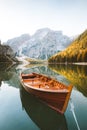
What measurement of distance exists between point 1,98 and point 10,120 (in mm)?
8699

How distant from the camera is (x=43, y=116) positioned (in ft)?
58.6

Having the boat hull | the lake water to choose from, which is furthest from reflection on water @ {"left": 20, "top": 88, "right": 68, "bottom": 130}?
the boat hull

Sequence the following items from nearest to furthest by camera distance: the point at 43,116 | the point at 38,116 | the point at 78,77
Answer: the point at 43,116 < the point at 38,116 < the point at 78,77

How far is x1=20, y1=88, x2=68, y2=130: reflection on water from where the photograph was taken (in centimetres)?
1552

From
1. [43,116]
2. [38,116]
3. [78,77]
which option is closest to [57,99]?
[43,116]

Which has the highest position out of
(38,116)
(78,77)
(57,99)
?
(57,99)

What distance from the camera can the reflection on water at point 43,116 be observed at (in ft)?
50.9

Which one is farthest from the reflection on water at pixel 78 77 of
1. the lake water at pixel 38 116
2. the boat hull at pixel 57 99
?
the boat hull at pixel 57 99

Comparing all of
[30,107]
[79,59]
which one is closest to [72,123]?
[30,107]

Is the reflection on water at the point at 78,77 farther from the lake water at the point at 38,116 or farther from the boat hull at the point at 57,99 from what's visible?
the boat hull at the point at 57,99

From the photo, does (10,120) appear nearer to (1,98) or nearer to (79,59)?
(1,98)

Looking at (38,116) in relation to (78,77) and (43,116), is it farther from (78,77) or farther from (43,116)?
A: (78,77)

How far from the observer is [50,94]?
60.7ft

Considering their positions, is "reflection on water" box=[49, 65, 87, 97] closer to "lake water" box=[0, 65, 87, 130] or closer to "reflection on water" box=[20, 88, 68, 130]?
"lake water" box=[0, 65, 87, 130]
